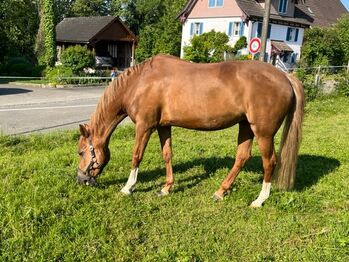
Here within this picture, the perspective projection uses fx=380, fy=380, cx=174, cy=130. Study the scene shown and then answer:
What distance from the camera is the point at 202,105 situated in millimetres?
4707

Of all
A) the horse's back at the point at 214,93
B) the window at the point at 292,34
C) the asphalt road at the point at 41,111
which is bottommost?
the asphalt road at the point at 41,111

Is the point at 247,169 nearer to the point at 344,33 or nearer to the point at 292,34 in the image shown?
the point at 344,33

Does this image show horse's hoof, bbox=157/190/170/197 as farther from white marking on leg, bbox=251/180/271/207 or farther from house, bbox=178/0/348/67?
house, bbox=178/0/348/67

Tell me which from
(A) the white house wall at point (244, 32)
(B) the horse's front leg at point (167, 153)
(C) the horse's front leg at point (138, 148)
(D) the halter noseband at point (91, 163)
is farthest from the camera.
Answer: (A) the white house wall at point (244, 32)

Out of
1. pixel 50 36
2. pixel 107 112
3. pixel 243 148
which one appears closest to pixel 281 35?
pixel 50 36

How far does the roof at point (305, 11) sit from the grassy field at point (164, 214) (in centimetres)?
3150

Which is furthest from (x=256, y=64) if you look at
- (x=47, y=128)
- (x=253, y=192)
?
(x=47, y=128)

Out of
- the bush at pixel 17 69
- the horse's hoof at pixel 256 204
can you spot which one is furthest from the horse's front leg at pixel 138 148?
the bush at pixel 17 69

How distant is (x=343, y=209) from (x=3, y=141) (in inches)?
238

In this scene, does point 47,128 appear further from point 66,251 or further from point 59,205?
point 66,251

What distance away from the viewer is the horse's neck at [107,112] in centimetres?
489

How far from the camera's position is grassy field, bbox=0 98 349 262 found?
371 cm

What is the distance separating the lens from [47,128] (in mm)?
9828

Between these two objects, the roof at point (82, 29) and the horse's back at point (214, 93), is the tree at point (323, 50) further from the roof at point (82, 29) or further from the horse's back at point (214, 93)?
the horse's back at point (214, 93)
